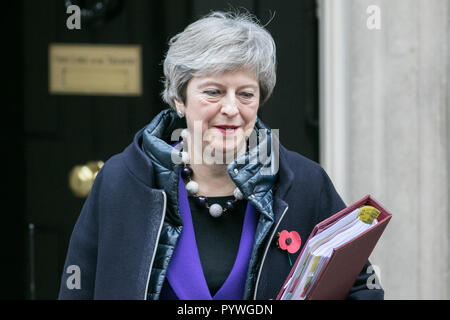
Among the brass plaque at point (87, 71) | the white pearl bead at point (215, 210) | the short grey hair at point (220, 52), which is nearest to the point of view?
the short grey hair at point (220, 52)

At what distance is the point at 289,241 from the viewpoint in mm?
1569

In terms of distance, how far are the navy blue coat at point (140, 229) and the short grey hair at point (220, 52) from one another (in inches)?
9.1

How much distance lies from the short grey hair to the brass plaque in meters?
1.05

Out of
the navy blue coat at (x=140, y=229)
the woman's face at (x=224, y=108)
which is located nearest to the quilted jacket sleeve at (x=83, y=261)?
the navy blue coat at (x=140, y=229)

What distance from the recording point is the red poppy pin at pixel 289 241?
1.56 meters

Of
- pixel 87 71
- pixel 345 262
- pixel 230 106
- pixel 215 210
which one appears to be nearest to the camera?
pixel 345 262

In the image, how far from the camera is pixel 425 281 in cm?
254

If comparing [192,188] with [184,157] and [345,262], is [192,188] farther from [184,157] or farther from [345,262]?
[345,262]

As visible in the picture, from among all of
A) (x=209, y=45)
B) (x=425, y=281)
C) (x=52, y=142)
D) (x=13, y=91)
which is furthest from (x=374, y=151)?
(x=13, y=91)

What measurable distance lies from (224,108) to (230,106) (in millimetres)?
16

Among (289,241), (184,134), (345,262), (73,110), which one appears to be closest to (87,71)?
(73,110)

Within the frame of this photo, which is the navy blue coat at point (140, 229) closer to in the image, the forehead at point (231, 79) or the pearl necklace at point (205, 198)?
the pearl necklace at point (205, 198)

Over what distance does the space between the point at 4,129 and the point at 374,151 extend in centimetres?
155
